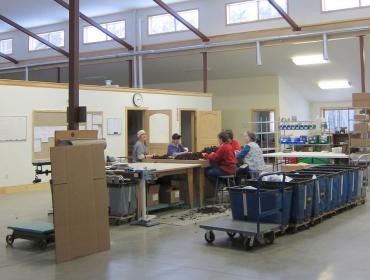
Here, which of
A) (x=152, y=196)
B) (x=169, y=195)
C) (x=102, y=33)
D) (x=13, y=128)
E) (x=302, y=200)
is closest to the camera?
(x=302, y=200)

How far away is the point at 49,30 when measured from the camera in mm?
15836

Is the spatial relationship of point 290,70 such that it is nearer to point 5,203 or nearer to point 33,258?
point 5,203

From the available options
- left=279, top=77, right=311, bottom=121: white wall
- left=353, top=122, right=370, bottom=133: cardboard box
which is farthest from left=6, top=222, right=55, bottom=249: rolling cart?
left=279, top=77, right=311, bottom=121: white wall

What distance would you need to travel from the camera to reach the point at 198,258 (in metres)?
4.68

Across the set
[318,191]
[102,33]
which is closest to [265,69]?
[102,33]

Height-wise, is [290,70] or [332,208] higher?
[290,70]

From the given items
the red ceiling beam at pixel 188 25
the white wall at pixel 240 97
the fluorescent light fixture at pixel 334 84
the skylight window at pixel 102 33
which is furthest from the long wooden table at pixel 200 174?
the fluorescent light fixture at pixel 334 84

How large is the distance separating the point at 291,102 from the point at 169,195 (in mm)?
9482

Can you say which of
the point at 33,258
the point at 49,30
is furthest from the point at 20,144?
the point at 49,30

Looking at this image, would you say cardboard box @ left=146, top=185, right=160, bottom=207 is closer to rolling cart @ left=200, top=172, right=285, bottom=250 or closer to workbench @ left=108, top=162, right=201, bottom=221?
workbench @ left=108, top=162, right=201, bottom=221

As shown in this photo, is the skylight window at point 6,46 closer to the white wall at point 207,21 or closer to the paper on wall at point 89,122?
the white wall at point 207,21

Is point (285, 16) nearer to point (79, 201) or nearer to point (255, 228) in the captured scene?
point (255, 228)

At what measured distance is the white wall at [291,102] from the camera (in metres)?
15.2

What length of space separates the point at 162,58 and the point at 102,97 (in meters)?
3.66
